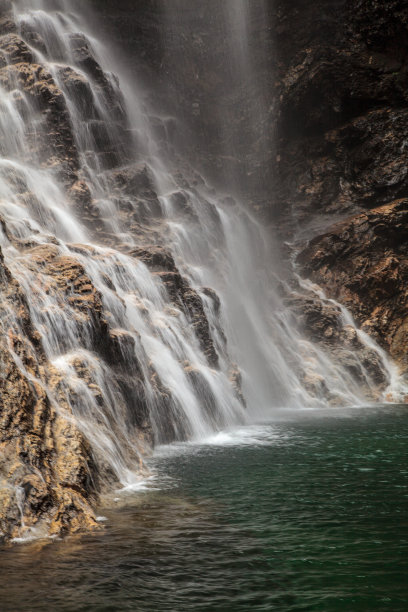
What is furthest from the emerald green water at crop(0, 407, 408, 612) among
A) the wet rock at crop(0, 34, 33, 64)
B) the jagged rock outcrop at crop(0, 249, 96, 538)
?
the wet rock at crop(0, 34, 33, 64)

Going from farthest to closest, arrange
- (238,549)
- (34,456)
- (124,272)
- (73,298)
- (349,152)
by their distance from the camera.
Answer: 1. (349,152)
2. (124,272)
3. (73,298)
4. (34,456)
5. (238,549)

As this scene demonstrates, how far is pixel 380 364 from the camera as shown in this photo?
111 ft

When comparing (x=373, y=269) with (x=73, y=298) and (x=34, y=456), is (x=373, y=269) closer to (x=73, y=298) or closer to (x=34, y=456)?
(x=73, y=298)

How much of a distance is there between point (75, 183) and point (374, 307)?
856 inches

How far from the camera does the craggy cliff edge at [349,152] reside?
3747 cm

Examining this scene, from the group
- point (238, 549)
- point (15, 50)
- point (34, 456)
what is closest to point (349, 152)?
point (15, 50)

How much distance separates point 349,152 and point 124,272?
91.3 feet

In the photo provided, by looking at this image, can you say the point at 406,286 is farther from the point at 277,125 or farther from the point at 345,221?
the point at 277,125

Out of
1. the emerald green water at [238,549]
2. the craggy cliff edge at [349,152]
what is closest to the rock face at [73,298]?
the emerald green water at [238,549]

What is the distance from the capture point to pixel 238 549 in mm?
7289

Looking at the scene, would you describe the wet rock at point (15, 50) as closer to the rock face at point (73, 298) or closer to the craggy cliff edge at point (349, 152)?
the rock face at point (73, 298)

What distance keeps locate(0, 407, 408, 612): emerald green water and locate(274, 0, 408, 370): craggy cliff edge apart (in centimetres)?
2625

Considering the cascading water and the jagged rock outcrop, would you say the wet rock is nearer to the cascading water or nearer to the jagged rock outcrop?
the cascading water

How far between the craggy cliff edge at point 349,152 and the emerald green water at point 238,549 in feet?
86.1
